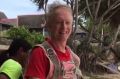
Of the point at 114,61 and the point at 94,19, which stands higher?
the point at 94,19

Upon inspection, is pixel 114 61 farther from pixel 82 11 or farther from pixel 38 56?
pixel 38 56

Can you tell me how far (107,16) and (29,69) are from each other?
16.1 m

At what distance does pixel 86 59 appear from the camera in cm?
1734

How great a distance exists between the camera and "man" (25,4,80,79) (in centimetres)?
264

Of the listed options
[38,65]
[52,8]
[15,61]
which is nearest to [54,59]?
[38,65]

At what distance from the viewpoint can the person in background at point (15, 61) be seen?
3209 mm

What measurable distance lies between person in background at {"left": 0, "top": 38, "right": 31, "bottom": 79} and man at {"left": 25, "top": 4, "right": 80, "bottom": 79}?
0.55m

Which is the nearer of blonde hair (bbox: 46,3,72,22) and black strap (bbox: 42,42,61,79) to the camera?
black strap (bbox: 42,42,61,79)

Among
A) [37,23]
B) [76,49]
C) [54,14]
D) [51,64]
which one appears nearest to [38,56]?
[51,64]

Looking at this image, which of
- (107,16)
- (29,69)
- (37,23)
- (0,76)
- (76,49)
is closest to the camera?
(29,69)

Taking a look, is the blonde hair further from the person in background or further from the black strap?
the person in background

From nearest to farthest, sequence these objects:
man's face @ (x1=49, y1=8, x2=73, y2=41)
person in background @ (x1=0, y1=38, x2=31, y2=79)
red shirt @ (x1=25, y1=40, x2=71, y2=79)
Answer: red shirt @ (x1=25, y1=40, x2=71, y2=79)
man's face @ (x1=49, y1=8, x2=73, y2=41)
person in background @ (x1=0, y1=38, x2=31, y2=79)

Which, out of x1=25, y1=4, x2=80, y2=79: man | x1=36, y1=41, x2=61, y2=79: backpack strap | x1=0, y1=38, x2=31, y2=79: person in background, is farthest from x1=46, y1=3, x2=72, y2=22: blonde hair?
x1=0, y1=38, x2=31, y2=79: person in background

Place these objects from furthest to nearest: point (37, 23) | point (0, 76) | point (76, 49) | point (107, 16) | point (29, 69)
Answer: point (37, 23), point (107, 16), point (76, 49), point (0, 76), point (29, 69)
